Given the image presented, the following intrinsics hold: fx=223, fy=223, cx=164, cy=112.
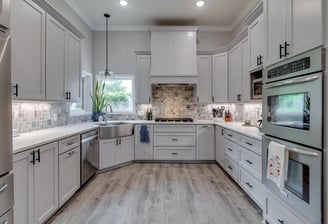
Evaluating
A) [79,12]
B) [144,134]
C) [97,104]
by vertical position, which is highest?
[79,12]

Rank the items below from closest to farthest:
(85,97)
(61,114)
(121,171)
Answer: (61,114), (121,171), (85,97)

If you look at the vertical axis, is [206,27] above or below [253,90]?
above

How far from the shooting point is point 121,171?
4234 mm

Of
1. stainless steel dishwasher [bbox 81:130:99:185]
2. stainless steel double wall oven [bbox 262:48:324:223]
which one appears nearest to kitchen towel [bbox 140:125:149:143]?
stainless steel dishwasher [bbox 81:130:99:185]

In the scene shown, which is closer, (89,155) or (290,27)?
(290,27)

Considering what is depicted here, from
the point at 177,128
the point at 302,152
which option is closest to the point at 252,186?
the point at 302,152

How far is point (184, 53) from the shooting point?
486 cm

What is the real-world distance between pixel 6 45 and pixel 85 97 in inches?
158

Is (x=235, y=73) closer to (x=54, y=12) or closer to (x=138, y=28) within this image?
(x=138, y=28)

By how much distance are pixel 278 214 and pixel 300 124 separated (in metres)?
0.88

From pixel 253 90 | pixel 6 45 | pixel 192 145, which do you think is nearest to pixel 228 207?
pixel 253 90

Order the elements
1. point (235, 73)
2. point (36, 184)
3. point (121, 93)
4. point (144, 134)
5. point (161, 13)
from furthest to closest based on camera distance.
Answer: point (121, 93)
point (144, 134)
point (161, 13)
point (235, 73)
point (36, 184)

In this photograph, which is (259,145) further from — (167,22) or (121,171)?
(167,22)

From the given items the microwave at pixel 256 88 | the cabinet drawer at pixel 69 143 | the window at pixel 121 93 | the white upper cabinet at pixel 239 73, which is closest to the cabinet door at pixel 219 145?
the white upper cabinet at pixel 239 73
